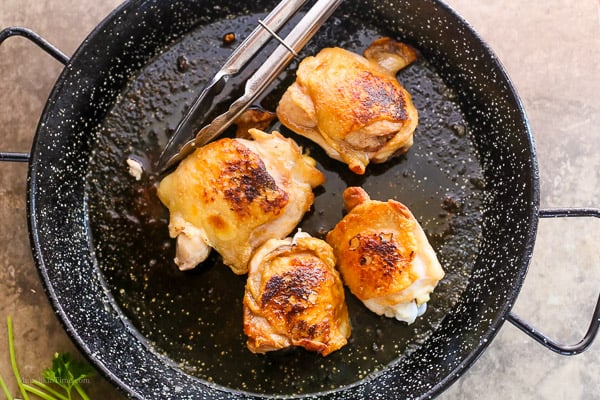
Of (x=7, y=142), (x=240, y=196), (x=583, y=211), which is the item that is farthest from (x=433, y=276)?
(x=7, y=142)

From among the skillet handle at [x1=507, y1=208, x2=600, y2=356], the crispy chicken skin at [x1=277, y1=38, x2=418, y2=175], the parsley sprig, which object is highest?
the crispy chicken skin at [x1=277, y1=38, x2=418, y2=175]

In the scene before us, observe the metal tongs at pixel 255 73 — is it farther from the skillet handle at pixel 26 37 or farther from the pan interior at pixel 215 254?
the skillet handle at pixel 26 37

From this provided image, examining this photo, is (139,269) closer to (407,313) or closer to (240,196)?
(240,196)

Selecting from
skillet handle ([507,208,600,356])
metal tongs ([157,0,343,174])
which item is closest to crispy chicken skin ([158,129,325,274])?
metal tongs ([157,0,343,174])

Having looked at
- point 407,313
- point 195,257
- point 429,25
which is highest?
point 429,25

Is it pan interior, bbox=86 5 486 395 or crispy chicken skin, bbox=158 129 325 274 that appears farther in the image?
pan interior, bbox=86 5 486 395

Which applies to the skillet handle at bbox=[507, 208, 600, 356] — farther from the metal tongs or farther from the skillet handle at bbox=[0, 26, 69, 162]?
the skillet handle at bbox=[0, 26, 69, 162]

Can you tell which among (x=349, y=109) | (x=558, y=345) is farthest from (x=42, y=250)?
(x=558, y=345)

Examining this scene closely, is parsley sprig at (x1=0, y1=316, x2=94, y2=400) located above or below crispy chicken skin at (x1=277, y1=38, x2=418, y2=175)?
below
